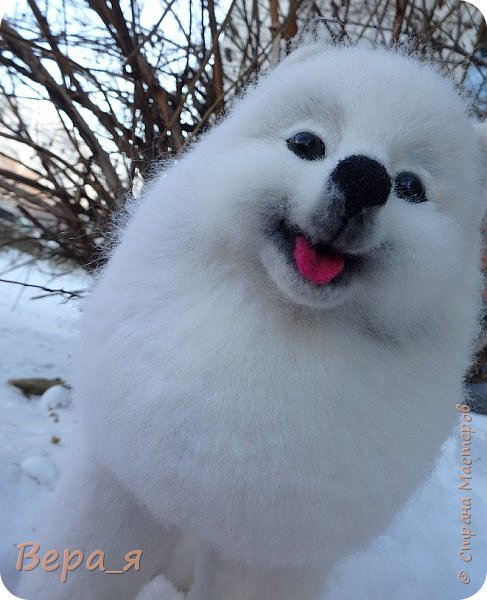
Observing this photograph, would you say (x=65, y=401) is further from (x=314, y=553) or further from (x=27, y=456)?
(x=314, y=553)

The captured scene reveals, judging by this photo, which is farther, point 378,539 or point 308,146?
point 378,539

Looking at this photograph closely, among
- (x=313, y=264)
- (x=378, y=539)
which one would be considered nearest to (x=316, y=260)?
(x=313, y=264)

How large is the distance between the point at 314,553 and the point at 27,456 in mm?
449

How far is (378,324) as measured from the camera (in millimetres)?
391

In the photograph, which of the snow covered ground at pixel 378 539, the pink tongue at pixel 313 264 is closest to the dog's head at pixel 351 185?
the pink tongue at pixel 313 264

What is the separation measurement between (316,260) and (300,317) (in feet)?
0.16

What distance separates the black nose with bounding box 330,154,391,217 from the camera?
326 millimetres

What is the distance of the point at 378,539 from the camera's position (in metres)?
0.55

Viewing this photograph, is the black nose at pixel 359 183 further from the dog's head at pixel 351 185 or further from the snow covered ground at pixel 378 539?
the snow covered ground at pixel 378 539

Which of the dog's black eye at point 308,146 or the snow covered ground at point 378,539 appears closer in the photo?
the dog's black eye at point 308,146

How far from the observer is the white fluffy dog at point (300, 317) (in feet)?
1.18

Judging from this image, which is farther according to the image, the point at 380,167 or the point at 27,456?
the point at 27,456

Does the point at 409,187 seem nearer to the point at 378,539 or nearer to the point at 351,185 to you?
the point at 351,185

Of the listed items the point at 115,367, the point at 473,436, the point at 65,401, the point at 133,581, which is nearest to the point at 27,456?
the point at 65,401
